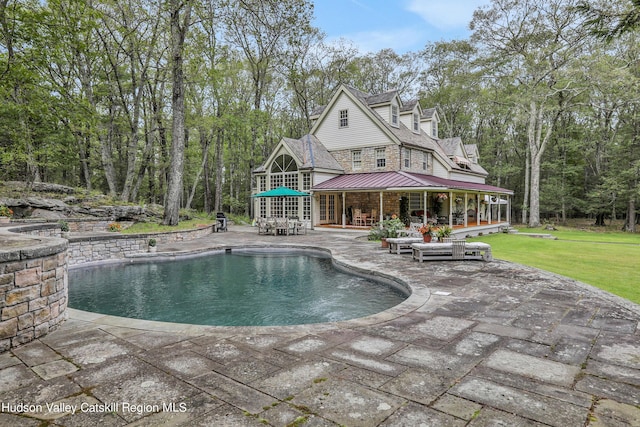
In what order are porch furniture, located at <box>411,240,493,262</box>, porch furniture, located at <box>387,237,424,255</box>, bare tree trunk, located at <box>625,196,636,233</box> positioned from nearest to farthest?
porch furniture, located at <box>411,240,493,262</box> < porch furniture, located at <box>387,237,424,255</box> < bare tree trunk, located at <box>625,196,636,233</box>

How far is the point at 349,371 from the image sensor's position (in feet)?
10.7

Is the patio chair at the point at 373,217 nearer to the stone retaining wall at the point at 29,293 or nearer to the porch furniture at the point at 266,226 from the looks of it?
the porch furniture at the point at 266,226

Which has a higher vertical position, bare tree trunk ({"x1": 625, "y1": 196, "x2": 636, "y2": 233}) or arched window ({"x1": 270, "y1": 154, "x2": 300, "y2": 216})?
arched window ({"x1": 270, "y1": 154, "x2": 300, "y2": 216})

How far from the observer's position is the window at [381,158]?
20891mm

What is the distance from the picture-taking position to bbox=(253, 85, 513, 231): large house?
2066 centimetres

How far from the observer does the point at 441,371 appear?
3252 millimetres

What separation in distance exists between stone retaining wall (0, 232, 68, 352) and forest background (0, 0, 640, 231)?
1025cm

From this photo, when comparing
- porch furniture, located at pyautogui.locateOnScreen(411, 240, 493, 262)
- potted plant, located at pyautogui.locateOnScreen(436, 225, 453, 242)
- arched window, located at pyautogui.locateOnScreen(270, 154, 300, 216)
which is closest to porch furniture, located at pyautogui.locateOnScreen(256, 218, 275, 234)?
arched window, located at pyautogui.locateOnScreen(270, 154, 300, 216)

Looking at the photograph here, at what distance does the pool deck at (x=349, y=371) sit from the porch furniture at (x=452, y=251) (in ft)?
14.7

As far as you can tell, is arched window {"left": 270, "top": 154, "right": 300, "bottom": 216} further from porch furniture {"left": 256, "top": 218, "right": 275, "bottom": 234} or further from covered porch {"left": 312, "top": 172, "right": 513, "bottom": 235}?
porch furniture {"left": 256, "top": 218, "right": 275, "bottom": 234}

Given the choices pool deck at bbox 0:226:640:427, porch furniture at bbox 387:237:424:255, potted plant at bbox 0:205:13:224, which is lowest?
pool deck at bbox 0:226:640:427

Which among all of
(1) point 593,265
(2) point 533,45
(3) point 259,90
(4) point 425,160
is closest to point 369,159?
(4) point 425,160

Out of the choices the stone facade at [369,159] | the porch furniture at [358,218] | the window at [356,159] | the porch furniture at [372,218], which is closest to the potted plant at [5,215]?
the porch furniture at [358,218]

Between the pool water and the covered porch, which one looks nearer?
the pool water
